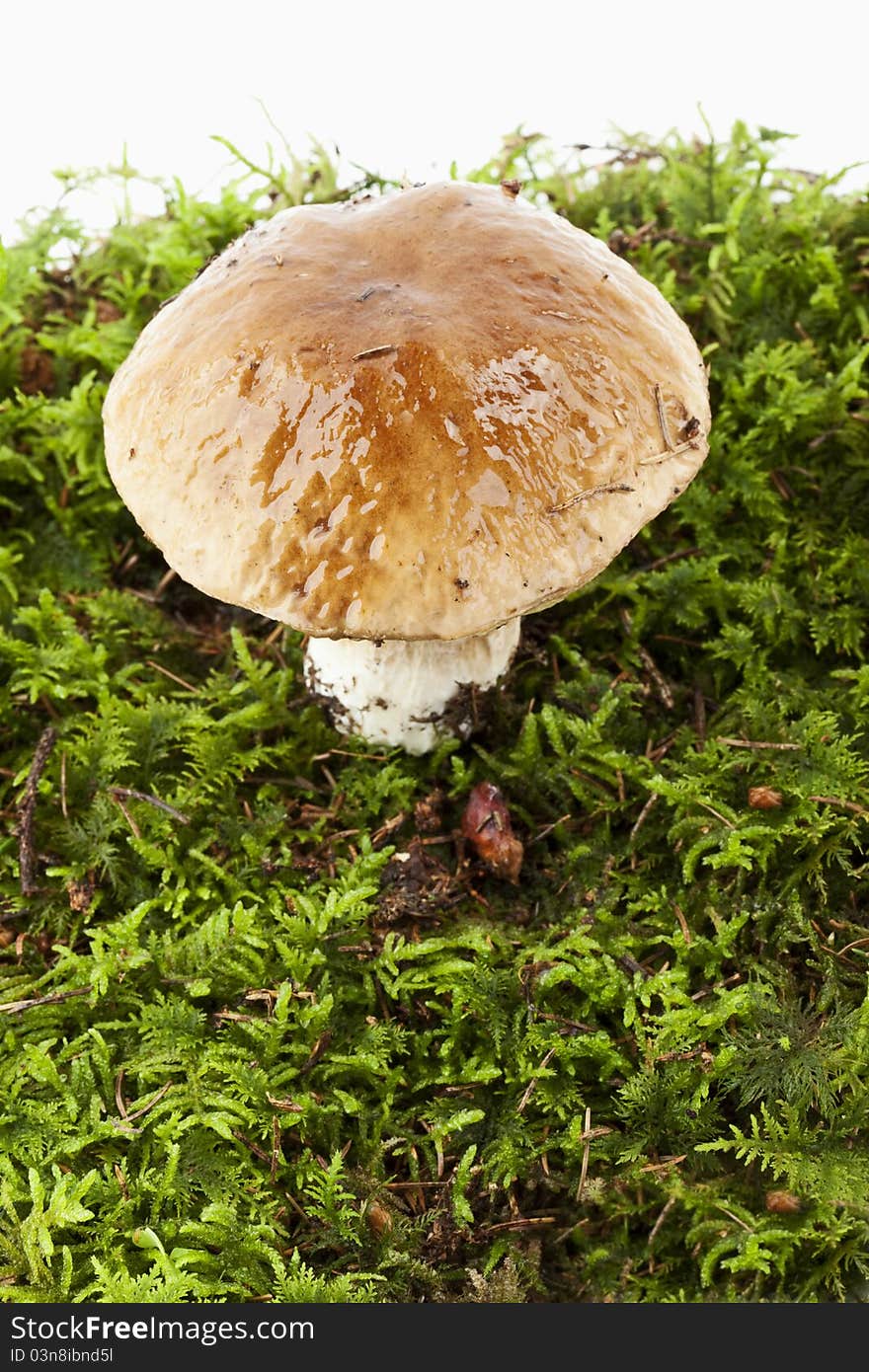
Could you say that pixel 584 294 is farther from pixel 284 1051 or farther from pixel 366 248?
pixel 284 1051

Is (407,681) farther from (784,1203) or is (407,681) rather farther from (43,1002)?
(784,1203)

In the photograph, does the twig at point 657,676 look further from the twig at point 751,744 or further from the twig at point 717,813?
the twig at point 717,813

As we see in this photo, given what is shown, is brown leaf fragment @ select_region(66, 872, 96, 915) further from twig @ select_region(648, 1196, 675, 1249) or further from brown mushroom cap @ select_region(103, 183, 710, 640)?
twig @ select_region(648, 1196, 675, 1249)

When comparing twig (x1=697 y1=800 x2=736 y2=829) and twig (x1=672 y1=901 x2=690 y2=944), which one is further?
twig (x1=697 y1=800 x2=736 y2=829)

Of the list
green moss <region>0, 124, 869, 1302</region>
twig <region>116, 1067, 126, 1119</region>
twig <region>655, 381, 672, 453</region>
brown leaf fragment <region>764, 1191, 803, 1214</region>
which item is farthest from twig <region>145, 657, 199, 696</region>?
brown leaf fragment <region>764, 1191, 803, 1214</region>

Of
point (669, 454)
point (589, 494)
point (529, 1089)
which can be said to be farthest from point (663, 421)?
point (529, 1089)

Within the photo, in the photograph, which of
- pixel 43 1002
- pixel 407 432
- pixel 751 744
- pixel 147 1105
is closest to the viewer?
pixel 407 432

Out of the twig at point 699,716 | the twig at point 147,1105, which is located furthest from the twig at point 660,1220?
the twig at point 699,716
